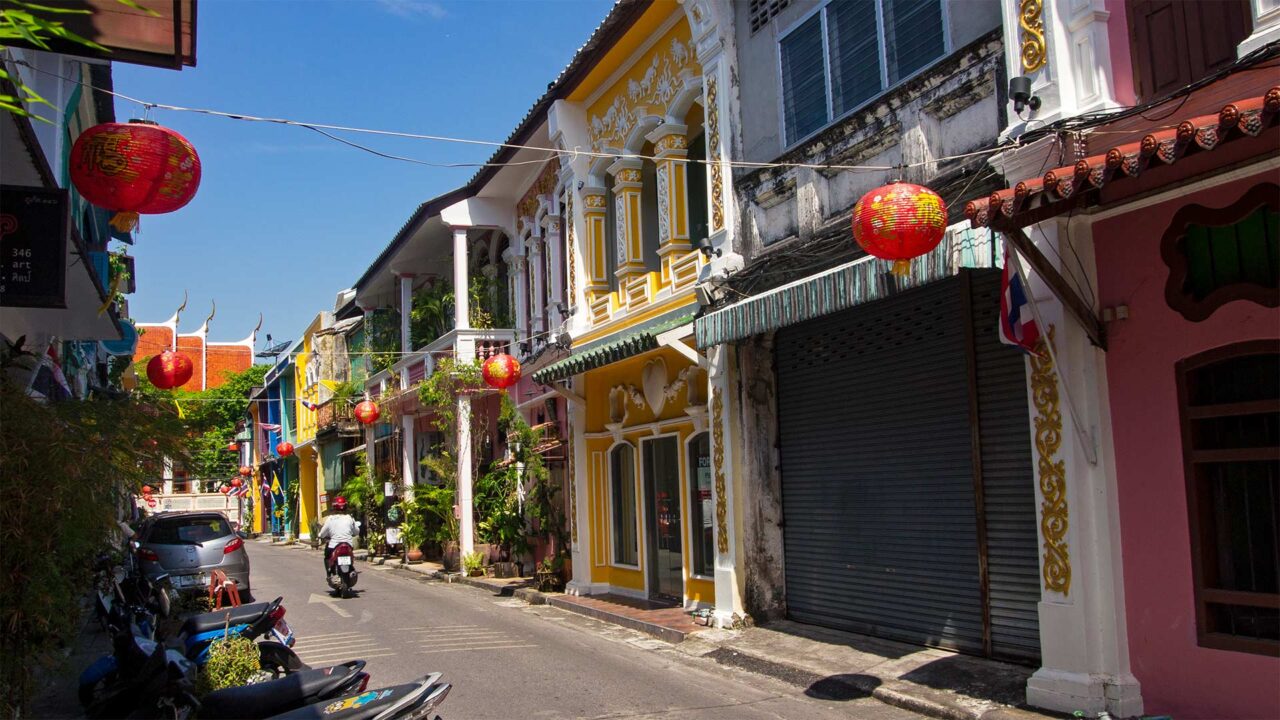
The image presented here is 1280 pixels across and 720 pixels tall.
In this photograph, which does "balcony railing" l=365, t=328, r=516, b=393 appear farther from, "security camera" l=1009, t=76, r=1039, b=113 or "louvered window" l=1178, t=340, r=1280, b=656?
"louvered window" l=1178, t=340, r=1280, b=656

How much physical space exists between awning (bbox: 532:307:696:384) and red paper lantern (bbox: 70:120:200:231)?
728 centimetres

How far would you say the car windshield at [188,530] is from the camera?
15234 mm

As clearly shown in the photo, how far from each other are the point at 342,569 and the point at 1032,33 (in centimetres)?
1333

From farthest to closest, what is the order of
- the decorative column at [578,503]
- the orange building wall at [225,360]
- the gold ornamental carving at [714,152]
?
the orange building wall at [225,360]
the decorative column at [578,503]
the gold ornamental carving at [714,152]

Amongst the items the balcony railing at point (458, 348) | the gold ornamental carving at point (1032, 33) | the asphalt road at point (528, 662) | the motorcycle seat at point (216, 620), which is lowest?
the asphalt road at point (528, 662)

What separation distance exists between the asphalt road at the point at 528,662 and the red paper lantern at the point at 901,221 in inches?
145

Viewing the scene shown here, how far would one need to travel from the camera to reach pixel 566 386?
17.5 metres

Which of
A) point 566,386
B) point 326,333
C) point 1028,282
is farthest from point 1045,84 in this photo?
Result: point 326,333

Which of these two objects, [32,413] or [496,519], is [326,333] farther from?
[32,413]

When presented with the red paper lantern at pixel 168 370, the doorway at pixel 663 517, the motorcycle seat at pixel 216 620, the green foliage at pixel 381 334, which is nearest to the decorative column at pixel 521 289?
the doorway at pixel 663 517

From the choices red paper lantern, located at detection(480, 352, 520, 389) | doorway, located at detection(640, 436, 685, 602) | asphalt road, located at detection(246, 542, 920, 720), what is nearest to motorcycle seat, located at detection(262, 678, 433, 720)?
asphalt road, located at detection(246, 542, 920, 720)

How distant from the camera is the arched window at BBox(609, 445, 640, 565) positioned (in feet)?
52.7

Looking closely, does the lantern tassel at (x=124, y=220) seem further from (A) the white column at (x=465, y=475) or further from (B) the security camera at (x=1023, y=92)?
(A) the white column at (x=465, y=475)

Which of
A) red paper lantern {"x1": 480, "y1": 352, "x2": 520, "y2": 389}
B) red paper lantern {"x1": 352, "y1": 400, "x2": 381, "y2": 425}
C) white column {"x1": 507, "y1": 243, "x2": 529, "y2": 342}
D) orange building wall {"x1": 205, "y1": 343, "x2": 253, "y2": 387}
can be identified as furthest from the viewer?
orange building wall {"x1": 205, "y1": 343, "x2": 253, "y2": 387}
